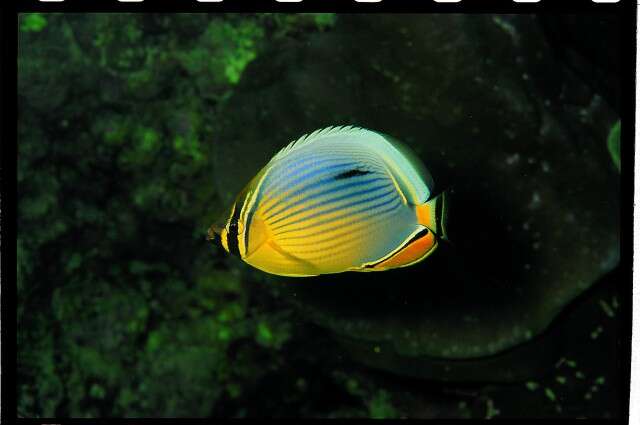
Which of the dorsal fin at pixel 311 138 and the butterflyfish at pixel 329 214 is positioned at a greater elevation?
the dorsal fin at pixel 311 138

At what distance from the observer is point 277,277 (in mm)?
1912

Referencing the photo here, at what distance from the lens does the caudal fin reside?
1.29 meters

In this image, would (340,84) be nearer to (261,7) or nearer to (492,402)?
(261,7)

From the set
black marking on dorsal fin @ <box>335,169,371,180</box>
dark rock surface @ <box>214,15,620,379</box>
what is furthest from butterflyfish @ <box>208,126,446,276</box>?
dark rock surface @ <box>214,15,620,379</box>

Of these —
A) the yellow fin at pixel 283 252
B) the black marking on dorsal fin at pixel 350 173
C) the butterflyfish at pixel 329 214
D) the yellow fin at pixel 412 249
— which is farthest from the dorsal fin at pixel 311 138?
the yellow fin at pixel 412 249

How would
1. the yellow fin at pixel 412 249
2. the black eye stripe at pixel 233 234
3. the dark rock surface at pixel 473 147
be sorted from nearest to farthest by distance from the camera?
the black eye stripe at pixel 233 234 < the yellow fin at pixel 412 249 < the dark rock surface at pixel 473 147

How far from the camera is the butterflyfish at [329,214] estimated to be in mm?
1243

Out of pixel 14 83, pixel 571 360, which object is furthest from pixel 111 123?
pixel 571 360

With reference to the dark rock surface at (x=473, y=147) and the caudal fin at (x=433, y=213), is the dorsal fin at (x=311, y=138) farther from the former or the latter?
the dark rock surface at (x=473, y=147)

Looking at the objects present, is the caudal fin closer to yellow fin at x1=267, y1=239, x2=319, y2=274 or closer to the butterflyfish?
the butterflyfish

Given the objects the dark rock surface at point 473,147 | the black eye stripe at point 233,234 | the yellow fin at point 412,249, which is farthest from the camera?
the dark rock surface at point 473,147

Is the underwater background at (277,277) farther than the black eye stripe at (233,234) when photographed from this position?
Yes

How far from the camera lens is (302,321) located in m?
2.05

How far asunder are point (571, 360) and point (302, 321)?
1.16m
